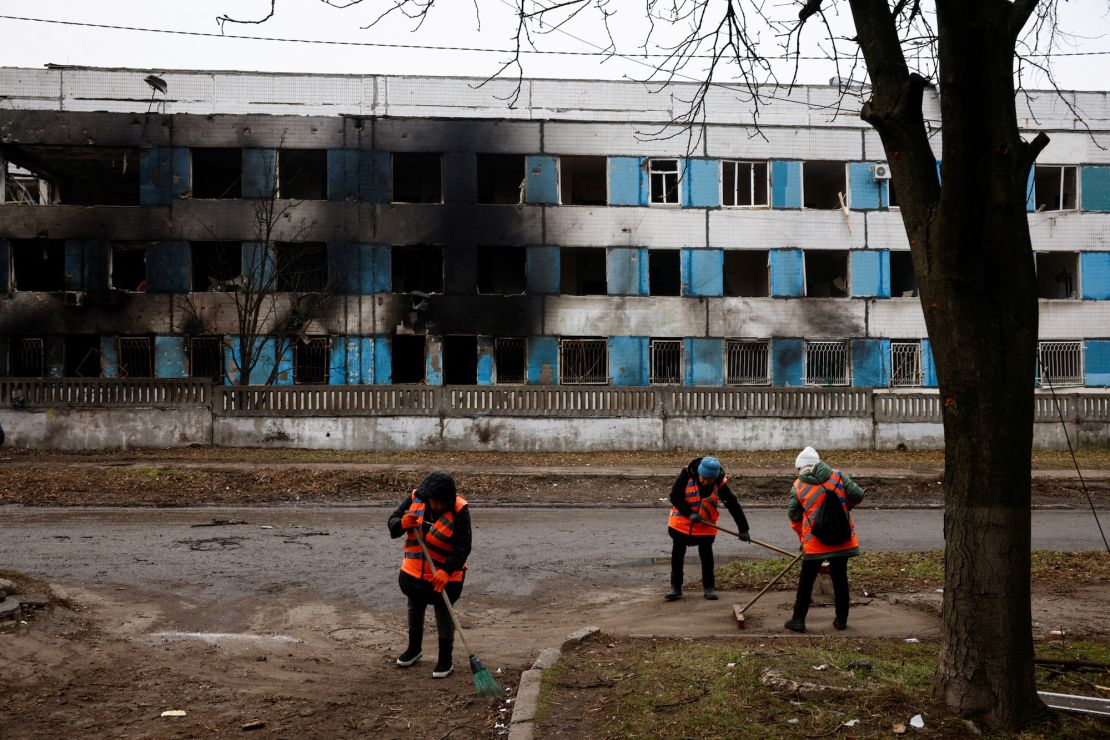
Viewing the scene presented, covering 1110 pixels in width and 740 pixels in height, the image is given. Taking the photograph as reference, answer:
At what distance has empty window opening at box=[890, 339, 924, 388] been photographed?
30.4 m

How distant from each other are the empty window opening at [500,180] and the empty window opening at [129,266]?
11.7 metres

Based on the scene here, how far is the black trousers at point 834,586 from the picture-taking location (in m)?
7.55

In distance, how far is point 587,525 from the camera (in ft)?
44.1

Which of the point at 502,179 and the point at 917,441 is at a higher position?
the point at 502,179

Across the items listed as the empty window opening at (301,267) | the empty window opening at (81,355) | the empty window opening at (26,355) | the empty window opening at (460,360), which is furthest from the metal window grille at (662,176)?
the empty window opening at (26,355)

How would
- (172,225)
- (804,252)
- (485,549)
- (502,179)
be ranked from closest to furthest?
(485,549), (172,225), (804,252), (502,179)

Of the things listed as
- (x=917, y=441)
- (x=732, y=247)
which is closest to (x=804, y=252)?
(x=732, y=247)

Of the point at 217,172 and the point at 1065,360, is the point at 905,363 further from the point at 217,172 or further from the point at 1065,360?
the point at 217,172

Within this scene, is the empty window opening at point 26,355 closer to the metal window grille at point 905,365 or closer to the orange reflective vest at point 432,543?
the orange reflective vest at point 432,543

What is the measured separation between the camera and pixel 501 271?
32500mm

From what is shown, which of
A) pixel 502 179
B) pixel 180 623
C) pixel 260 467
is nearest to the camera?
pixel 180 623

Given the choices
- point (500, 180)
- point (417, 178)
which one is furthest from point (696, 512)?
point (500, 180)

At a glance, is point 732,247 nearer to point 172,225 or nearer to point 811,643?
point 172,225

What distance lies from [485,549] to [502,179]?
76.5 feet
